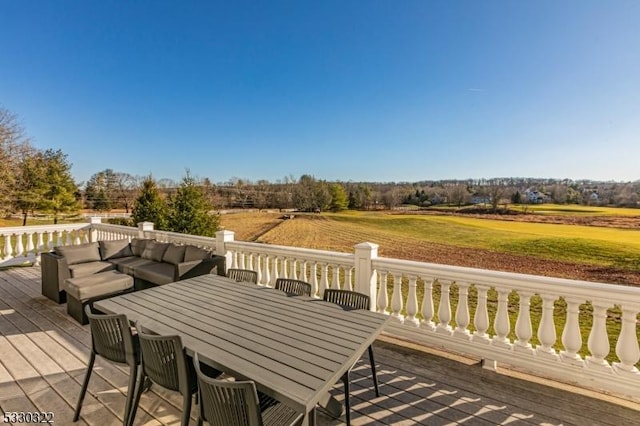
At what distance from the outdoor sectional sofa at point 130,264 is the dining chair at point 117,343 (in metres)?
1.97

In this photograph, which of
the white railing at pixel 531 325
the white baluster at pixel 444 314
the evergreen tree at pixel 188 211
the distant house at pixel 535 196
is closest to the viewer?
the white railing at pixel 531 325

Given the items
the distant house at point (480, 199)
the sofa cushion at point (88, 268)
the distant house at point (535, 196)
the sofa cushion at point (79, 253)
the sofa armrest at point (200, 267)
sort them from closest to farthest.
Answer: the sofa armrest at point (200, 267) < the sofa cushion at point (88, 268) < the sofa cushion at point (79, 253) < the distant house at point (535, 196) < the distant house at point (480, 199)

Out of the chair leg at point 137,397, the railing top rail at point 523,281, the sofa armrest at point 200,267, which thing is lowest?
the chair leg at point 137,397

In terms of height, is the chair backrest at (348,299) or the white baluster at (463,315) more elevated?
the chair backrest at (348,299)

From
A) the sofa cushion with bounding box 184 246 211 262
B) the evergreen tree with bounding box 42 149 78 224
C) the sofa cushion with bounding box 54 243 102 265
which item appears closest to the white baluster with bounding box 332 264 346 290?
the sofa cushion with bounding box 184 246 211 262

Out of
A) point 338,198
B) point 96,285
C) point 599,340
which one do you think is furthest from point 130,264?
point 338,198

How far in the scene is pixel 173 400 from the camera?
2.20 metres

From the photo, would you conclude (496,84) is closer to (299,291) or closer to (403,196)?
(299,291)

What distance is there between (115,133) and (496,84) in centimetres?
1830

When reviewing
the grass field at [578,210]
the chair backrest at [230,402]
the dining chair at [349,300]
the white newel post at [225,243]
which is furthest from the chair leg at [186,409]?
the grass field at [578,210]

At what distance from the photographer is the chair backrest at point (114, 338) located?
70.9 inches

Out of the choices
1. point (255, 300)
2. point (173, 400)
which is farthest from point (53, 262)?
point (255, 300)

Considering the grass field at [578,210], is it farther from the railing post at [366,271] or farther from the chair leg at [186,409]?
the chair leg at [186,409]

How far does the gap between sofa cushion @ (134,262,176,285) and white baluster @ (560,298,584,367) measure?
4.40 m
